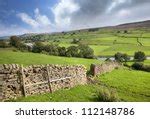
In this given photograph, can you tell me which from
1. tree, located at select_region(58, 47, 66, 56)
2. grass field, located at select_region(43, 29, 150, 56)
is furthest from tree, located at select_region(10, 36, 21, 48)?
tree, located at select_region(58, 47, 66, 56)

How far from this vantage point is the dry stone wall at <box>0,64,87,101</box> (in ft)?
39.2

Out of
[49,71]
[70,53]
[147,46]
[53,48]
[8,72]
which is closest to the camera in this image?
[8,72]

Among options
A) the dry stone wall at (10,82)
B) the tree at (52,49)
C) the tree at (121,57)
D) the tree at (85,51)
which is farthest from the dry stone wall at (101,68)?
the dry stone wall at (10,82)

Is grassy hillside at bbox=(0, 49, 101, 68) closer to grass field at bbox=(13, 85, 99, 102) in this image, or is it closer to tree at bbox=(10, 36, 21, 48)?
tree at bbox=(10, 36, 21, 48)

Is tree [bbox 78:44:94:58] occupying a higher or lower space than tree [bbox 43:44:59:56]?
lower

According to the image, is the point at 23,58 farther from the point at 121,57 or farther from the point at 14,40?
the point at 121,57

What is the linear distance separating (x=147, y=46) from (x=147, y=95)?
19.3m

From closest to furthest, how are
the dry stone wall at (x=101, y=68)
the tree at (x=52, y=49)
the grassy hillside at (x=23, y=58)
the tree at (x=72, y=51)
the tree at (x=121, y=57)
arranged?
the dry stone wall at (x=101, y=68), the grassy hillside at (x=23, y=58), the tree at (x=121, y=57), the tree at (x=52, y=49), the tree at (x=72, y=51)

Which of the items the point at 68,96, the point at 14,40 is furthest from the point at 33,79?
the point at 14,40

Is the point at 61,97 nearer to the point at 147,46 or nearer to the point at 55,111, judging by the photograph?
the point at 55,111

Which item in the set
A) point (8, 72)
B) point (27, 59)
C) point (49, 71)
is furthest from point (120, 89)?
point (27, 59)

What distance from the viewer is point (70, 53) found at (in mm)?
42594

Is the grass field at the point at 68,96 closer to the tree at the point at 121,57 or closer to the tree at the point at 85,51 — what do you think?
the tree at the point at 121,57

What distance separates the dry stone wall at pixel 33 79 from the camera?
12.0 m
